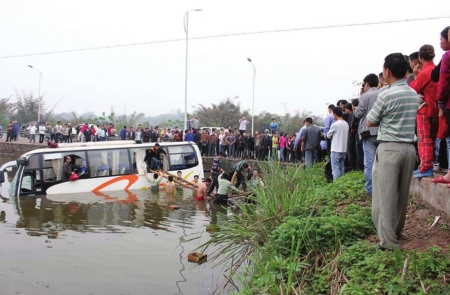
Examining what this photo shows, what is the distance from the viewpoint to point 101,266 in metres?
7.41

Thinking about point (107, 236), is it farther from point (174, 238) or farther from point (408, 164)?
point (408, 164)

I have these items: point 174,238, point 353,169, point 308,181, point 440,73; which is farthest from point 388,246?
point 174,238

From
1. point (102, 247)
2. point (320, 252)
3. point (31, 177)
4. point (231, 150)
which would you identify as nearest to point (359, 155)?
point (320, 252)

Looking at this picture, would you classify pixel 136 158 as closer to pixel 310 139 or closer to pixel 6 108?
pixel 310 139

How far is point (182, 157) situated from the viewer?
17422mm

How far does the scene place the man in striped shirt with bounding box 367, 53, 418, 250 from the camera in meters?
3.92

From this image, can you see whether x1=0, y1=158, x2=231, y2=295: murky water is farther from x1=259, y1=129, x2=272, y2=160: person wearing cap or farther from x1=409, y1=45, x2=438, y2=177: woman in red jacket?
x1=259, y1=129, x2=272, y2=160: person wearing cap

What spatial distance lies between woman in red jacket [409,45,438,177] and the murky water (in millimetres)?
3311

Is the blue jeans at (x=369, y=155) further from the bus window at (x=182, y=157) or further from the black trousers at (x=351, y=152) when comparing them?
the bus window at (x=182, y=157)

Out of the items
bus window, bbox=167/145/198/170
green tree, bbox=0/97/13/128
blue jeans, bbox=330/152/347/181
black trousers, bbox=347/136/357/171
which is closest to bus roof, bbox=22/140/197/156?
bus window, bbox=167/145/198/170

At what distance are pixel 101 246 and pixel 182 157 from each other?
8.92 metres

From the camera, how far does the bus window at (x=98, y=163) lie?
15078mm

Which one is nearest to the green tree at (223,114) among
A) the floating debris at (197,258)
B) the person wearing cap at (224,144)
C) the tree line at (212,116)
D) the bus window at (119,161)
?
the tree line at (212,116)

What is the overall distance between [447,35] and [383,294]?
9.56 ft
